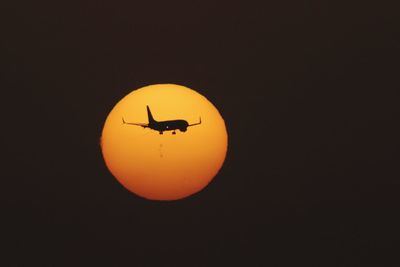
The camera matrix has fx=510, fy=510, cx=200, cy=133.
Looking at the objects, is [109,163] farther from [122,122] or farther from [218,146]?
[218,146]

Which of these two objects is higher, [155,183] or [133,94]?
[133,94]

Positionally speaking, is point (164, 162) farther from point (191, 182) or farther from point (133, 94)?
point (133, 94)

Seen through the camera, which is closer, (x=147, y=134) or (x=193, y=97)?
(x=147, y=134)

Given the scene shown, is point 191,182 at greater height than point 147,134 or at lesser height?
lesser

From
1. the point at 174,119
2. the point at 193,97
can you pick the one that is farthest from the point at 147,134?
the point at 193,97

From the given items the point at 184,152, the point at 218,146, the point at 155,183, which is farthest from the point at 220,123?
the point at 155,183

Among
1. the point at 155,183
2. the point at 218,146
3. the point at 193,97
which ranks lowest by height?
the point at 155,183
